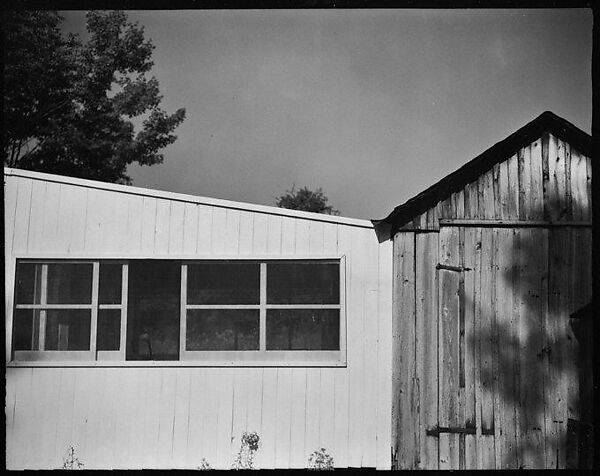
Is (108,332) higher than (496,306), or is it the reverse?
(496,306)

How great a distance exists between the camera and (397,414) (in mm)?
7742

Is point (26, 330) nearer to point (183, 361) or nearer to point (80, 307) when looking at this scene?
point (80, 307)

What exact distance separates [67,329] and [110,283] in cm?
91

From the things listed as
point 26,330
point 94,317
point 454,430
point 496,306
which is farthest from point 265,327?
point 26,330

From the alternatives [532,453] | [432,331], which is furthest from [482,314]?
[532,453]

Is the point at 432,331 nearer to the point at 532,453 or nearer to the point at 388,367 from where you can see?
the point at 388,367

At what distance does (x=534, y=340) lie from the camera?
7781mm

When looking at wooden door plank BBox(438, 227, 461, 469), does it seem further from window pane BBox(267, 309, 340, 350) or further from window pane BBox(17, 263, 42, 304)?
window pane BBox(17, 263, 42, 304)

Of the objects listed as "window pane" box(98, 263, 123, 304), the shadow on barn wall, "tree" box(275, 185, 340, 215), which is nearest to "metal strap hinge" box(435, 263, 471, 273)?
the shadow on barn wall

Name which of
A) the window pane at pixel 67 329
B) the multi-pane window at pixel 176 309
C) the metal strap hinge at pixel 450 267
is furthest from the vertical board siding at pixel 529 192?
the window pane at pixel 67 329

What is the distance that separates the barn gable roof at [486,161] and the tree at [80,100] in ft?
46.5

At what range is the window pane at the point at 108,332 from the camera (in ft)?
40.7

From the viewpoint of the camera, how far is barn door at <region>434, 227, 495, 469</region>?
7660 mm

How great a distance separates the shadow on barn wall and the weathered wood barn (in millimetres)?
12
